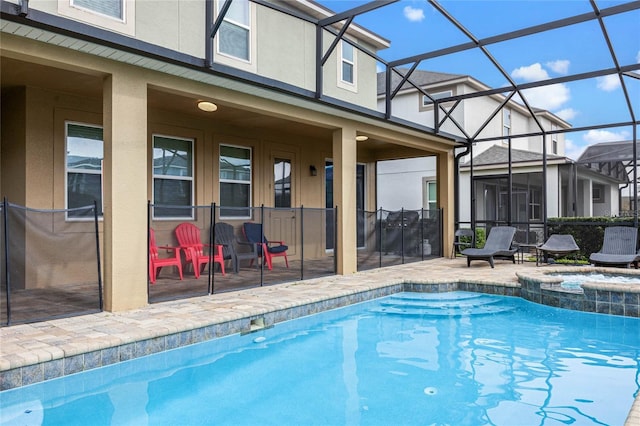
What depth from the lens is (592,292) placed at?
6477 millimetres

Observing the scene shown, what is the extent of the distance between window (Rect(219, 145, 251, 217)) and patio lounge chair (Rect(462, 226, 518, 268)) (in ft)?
15.6

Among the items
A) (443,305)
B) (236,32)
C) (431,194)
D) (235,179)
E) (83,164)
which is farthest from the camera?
(431,194)

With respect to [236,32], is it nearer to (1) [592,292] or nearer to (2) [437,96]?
(1) [592,292]

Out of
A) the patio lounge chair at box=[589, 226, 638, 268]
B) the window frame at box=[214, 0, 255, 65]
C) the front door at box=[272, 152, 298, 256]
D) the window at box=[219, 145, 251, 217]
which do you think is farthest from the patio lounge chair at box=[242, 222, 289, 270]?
the patio lounge chair at box=[589, 226, 638, 268]

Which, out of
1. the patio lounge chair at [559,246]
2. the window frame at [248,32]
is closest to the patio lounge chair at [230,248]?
the window frame at [248,32]

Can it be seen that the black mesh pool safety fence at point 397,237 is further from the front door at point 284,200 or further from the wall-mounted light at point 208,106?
the wall-mounted light at point 208,106

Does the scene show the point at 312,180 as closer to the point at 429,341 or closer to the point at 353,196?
the point at 353,196

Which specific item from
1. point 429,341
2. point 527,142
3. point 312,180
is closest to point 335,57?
point 312,180

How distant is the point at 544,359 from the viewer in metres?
4.64

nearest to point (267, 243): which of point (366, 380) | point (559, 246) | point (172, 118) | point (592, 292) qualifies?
point (172, 118)

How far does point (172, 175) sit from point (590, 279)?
23.9ft

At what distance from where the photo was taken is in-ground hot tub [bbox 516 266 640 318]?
247 inches

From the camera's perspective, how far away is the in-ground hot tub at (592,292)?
6270mm

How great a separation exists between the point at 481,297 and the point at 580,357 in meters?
2.87
